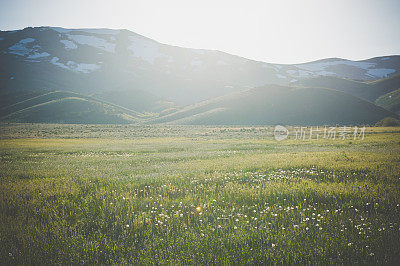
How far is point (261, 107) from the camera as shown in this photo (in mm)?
141750

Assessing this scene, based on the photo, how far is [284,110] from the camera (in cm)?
13612

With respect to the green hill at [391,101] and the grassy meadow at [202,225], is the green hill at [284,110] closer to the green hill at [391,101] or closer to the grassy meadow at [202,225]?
the green hill at [391,101]

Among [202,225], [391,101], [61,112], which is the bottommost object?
[202,225]

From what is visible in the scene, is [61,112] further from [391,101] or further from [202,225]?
[391,101]

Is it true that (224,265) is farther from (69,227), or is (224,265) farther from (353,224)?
(69,227)

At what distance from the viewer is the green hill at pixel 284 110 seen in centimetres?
12525

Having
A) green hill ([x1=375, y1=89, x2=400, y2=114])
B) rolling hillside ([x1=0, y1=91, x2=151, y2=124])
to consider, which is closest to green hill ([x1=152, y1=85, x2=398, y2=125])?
rolling hillside ([x1=0, y1=91, x2=151, y2=124])

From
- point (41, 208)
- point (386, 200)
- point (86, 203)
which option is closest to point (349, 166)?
point (386, 200)

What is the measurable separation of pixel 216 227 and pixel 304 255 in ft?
7.29

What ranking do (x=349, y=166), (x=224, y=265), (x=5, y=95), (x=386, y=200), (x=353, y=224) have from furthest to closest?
(x=5, y=95)
(x=349, y=166)
(x=386, y=200)
(x=353, y=224)
(x=224, y=265)

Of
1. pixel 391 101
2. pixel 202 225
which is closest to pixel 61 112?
pixel 202 225

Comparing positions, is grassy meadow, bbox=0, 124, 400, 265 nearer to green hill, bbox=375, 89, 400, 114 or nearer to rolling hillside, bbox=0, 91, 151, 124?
rolling hillside, bbox=0, 91, 151, 124

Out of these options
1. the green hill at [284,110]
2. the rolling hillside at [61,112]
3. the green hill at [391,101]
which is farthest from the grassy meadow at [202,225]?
the green hill at [391,101]

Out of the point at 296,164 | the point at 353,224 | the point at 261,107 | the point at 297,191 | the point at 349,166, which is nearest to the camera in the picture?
the point at 353,224
